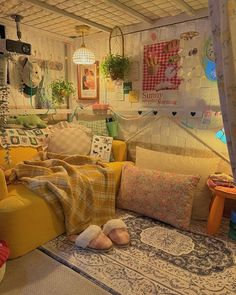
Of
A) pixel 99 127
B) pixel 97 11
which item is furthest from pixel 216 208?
pixel 97 11

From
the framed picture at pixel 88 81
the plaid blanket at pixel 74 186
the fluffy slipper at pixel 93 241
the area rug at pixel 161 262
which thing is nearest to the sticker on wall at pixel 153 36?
the framed picture at pixel 88 81

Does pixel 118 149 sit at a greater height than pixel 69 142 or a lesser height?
lesser

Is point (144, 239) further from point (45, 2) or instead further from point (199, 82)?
point (45, 2)

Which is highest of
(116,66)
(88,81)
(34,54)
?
(34,54)

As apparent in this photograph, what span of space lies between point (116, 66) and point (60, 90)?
2.82 ft

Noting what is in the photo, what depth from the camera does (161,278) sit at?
1.53m

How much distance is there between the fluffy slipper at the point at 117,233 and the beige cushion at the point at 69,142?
3.12ft

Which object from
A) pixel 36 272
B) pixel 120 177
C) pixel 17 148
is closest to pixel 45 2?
pixel 17 148

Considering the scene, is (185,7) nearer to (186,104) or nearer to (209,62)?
(209,62)

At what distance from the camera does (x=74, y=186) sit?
2.04 m

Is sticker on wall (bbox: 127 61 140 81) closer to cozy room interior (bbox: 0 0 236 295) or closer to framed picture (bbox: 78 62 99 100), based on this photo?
cozy room interior (bbox: 0 0 236 295)

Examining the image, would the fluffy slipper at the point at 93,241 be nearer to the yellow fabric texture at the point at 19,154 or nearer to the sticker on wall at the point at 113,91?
the yellow fabric texture at the point at 19,154

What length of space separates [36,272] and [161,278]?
2.56 feet

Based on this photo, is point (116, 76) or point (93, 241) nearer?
point (93, 241)
